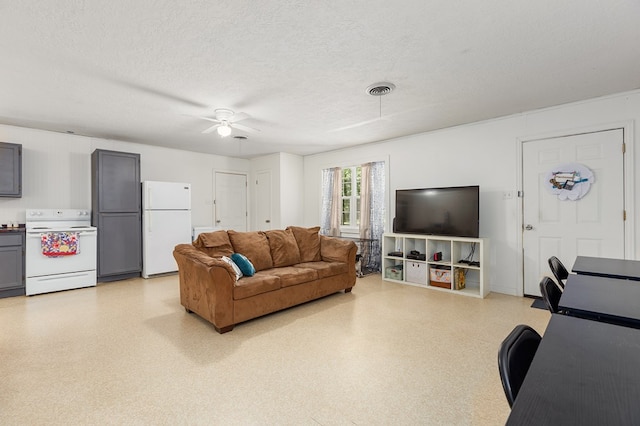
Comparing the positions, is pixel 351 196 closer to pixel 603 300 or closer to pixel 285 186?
pixel 285 186

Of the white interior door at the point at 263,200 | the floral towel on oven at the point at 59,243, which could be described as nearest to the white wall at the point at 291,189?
the white interior door at the point at 263,200

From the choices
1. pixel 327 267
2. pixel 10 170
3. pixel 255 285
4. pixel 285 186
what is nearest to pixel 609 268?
pixel 327 267

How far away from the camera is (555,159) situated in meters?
3.85

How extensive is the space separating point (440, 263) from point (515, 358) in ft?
12.0

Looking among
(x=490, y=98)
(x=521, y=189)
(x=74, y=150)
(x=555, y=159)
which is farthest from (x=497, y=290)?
(x=74, y=150)

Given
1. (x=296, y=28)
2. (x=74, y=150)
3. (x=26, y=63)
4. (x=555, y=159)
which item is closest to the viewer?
(x=296, y=28)

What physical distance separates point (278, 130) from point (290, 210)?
2.33m

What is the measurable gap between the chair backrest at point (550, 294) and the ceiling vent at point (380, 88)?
7.33 feet

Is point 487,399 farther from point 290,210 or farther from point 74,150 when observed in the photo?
point 74,150

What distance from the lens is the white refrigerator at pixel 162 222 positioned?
5.30 metres

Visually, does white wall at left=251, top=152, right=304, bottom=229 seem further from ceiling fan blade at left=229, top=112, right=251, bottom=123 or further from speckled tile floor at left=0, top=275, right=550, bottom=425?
speckled tile floor at left=0, top=275, right=550, bottom=425

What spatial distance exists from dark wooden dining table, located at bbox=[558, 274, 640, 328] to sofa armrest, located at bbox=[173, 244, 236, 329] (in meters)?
2.62

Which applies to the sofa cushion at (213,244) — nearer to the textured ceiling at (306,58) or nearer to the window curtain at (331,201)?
the textured ceiling at (306,58)

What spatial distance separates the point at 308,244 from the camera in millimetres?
4609
